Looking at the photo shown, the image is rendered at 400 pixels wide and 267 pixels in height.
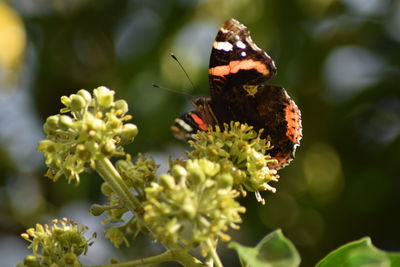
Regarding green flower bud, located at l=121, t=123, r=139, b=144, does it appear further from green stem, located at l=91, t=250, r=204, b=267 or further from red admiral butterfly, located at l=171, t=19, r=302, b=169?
red admiral butterfly, located at l=171, t=19, r=302, b=169

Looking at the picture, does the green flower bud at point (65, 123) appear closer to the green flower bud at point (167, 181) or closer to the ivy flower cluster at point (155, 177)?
the ivy flower cluster at point (155, 177)

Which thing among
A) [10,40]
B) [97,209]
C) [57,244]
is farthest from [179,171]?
[10,40]

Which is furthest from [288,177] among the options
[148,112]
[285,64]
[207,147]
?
[207,147]

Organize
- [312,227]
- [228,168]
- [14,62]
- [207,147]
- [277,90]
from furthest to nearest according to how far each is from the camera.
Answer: [14,62], [312,227], [277,90], [207,147], [228,168]

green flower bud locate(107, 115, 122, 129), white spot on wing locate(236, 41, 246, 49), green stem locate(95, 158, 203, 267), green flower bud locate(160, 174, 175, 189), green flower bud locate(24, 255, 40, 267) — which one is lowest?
green flower bud locate(24, 255, 40, 267)

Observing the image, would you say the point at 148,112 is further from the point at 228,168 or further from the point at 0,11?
the point at 228,168

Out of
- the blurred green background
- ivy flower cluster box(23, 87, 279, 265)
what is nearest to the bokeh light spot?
the blurred green background

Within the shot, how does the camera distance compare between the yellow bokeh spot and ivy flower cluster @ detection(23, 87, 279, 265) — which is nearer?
ivy flower cluster @ detection(23, 87, 279, 265)

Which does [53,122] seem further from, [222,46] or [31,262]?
[222,46]
